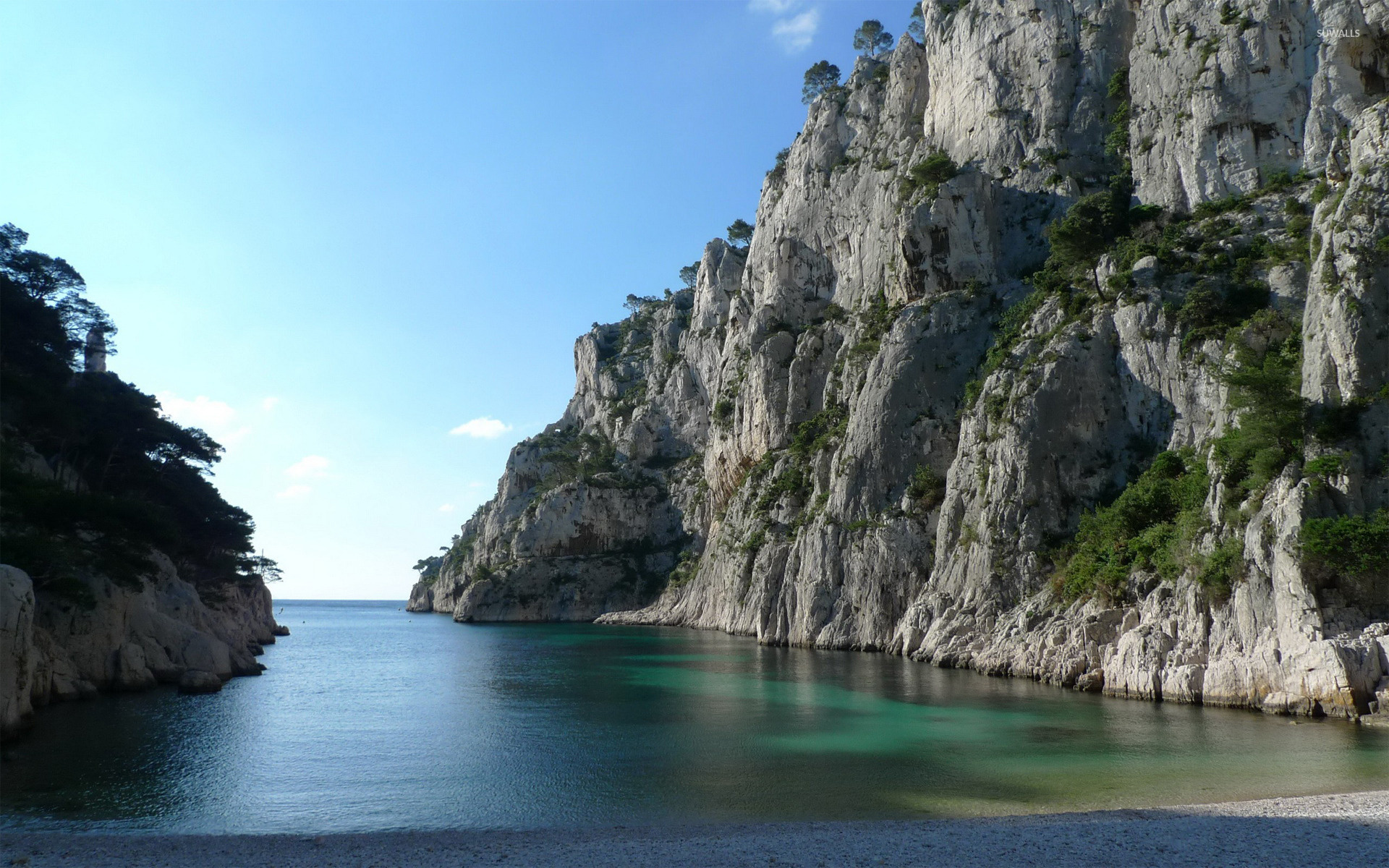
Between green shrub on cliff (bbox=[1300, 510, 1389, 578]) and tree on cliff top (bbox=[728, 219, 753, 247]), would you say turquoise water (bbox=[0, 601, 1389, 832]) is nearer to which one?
green shrub on cliff (bbox=[1300, 510, 1389, 578])

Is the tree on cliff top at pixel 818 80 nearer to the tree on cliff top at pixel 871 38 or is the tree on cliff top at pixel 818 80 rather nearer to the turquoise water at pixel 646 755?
the tree on cliff top at pixel 871 38

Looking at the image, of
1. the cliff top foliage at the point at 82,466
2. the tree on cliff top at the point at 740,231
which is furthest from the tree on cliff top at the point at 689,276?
the cliff top foliage at the point at 82,466

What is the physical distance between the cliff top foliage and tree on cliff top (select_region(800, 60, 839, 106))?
75369mm

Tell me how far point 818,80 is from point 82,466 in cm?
8389

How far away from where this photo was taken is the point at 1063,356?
40.8m

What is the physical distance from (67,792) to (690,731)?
14.6m

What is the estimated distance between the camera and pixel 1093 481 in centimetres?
3856

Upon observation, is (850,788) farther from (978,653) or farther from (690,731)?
(978,653)

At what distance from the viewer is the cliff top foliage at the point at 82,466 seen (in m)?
27.9

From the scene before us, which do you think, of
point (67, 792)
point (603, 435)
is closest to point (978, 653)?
point (67, 792)

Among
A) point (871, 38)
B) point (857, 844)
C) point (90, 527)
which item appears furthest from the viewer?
point (871, 38)

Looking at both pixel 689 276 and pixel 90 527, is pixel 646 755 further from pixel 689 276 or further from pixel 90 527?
pixel 689 276

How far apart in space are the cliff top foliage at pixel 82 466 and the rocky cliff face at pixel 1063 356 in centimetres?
3379

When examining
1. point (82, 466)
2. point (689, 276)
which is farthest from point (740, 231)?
A: point (82, 466)
